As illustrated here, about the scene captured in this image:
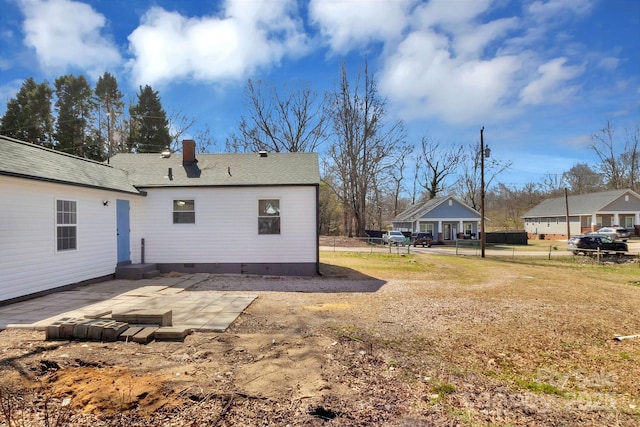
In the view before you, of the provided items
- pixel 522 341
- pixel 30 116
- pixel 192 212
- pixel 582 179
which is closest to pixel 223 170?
pixel 192 212

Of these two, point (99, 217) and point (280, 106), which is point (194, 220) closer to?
point (99, 217)

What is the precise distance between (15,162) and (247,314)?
6356 mm

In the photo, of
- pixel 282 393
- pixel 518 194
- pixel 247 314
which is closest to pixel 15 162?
pixel 247 314

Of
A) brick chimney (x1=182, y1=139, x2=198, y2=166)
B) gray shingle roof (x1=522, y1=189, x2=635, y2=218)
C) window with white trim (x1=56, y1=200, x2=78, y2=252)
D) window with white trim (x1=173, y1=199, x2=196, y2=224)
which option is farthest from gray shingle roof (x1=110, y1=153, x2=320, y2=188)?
gray shingle roof (x1=522, y1=189, x2=635, y2=218)

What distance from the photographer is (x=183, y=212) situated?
1228 cm

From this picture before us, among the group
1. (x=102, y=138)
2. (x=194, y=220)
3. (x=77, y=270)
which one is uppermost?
(x=102, y=138)

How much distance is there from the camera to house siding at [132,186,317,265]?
12188 millimetres

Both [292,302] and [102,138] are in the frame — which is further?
[102,138]

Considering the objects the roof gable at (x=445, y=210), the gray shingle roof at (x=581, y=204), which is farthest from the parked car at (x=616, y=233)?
the roof gable at (x=445, y=210)

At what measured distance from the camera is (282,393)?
3475 millimetres

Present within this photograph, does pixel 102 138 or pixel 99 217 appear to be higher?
pixel 102 138

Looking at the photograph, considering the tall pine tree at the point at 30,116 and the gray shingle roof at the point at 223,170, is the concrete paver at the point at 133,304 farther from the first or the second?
the tall pine tree at the point at 30,116

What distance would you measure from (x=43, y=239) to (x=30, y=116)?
3121cm

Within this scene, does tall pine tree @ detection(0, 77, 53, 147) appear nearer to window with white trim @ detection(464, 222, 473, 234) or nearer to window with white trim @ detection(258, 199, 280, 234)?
window with white trim @ detection(258, 199, 280, 234)
